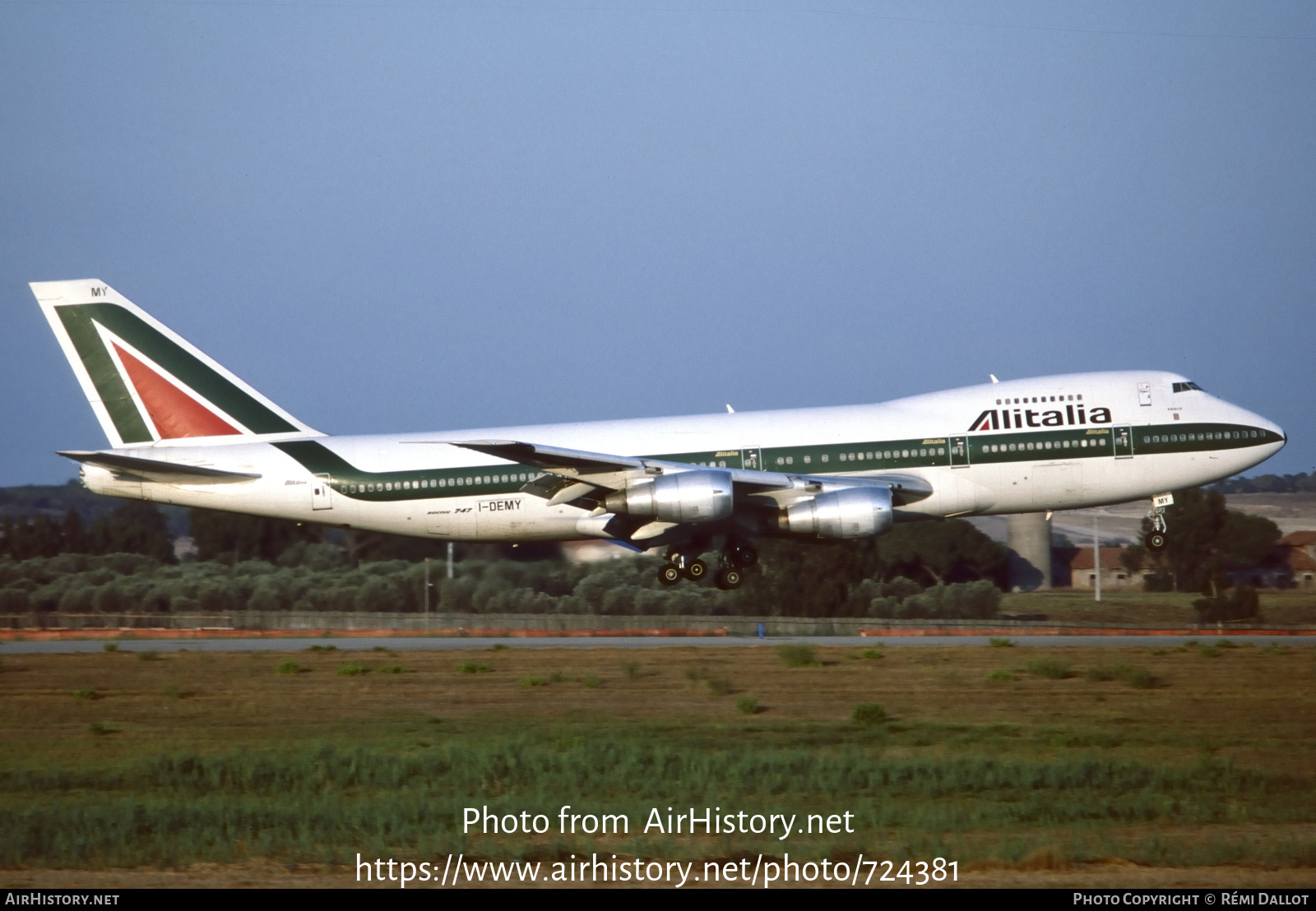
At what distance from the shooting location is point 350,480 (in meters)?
30.4

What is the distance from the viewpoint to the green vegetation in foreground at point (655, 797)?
12852mm

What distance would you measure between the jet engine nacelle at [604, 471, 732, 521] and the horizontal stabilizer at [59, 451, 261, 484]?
347 inches

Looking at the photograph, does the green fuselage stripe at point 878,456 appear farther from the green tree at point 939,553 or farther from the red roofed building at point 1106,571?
the red roofed building at point 1106,571

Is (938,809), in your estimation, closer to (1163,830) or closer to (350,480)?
(1163,830)

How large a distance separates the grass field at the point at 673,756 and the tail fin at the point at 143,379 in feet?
19.0

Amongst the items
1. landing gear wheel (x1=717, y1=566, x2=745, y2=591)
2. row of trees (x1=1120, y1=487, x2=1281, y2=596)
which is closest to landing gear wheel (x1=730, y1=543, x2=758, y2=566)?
landing gear wheel (x1=717, y1=566, x2=745, y2=591)

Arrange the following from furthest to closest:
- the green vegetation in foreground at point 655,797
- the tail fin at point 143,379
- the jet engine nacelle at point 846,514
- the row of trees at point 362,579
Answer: the row of trees at point 362,579 < the tail fin at point 143,379 < the jet engine nacelle at point 846,514 < the green vegetation in foreground at point 655,797

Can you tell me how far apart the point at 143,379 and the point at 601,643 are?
39.7ft

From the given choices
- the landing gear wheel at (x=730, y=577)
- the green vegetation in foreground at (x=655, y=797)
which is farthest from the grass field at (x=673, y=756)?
the landing gear wheel at (x=730, y=577)

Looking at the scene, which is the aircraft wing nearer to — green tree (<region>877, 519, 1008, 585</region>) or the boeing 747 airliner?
the boeing 747 airliner

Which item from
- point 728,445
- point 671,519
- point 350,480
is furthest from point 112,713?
point 728,445

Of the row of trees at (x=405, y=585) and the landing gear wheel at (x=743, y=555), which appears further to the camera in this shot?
the row of trees at (x=405, y=585)

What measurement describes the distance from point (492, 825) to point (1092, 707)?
11.4m

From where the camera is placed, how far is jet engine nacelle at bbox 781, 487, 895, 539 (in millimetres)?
28328
